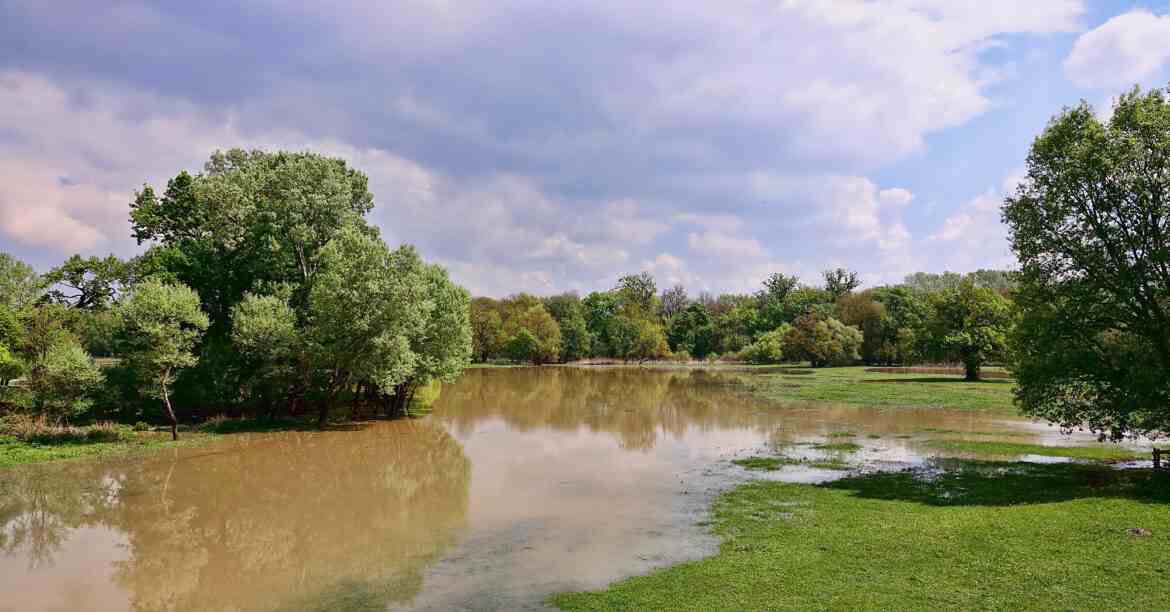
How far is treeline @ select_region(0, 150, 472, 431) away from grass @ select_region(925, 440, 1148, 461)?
1046 inches

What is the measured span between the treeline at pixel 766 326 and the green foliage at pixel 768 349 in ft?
0.74

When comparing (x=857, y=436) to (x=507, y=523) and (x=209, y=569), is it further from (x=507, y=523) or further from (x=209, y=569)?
(x=209, y=569)

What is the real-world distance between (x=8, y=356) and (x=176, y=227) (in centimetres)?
1660

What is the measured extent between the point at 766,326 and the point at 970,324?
236 feet

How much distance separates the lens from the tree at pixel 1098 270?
59.3ft

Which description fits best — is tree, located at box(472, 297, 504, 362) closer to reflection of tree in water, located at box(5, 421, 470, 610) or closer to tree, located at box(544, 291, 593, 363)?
tree, located at box(544, 291, 593, 363)

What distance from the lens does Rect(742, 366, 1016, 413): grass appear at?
43.4m

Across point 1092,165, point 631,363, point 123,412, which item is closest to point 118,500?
point 123,412

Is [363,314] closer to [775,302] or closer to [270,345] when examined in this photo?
[270,345]

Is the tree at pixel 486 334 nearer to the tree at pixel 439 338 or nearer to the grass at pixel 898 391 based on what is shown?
the grass at pixel 898 391

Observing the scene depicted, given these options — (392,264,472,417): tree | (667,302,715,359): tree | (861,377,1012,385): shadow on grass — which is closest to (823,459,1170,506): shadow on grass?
(392,264,472,417): tree

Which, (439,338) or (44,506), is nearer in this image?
(44,506)

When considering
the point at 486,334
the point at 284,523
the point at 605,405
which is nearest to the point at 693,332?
the point at 486,334

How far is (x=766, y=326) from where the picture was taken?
13238 cm
